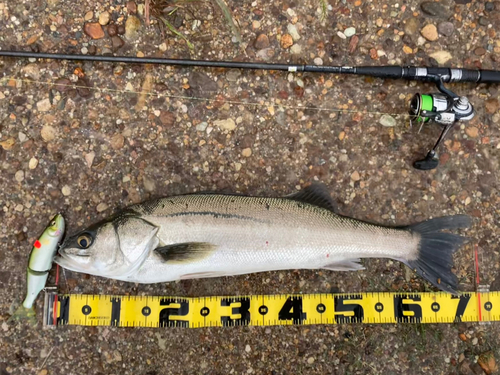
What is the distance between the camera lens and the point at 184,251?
2.62 meters

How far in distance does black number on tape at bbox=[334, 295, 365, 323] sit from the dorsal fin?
2.70 ft

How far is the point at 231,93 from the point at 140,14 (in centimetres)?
100

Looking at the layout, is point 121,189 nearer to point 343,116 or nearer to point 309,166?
point 309,166

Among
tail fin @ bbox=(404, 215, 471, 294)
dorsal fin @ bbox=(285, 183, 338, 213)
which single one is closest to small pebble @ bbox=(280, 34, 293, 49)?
dorsal fin @ bbox=(285, 183, 338, 213)

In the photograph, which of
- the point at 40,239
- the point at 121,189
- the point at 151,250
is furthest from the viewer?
the point at 121,189

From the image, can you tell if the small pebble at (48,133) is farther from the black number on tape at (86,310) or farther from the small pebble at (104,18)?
the black number on tape at (86,310)

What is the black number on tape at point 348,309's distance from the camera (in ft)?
10.4

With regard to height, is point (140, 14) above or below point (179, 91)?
above

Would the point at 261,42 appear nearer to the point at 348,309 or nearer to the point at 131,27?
the point at 131,27

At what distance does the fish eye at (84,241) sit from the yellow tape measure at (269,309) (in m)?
0.68

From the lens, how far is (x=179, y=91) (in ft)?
10.5

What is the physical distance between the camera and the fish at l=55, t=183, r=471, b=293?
2.64 meters

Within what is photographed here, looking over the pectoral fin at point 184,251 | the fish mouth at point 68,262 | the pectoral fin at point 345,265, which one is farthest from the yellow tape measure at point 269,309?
the pectoral fin at point 184,251

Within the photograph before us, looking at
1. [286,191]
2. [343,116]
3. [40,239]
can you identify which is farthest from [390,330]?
[40,239]
